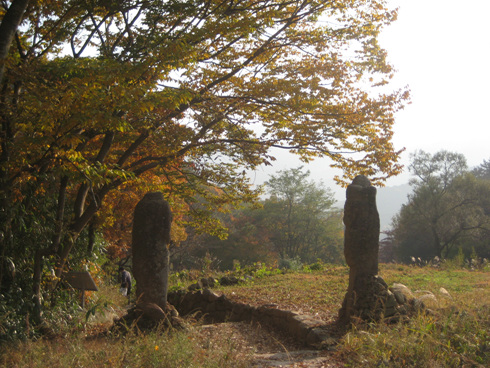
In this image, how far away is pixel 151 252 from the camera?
7.98 m

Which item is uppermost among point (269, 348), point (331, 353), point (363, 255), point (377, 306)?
point (363, 255)

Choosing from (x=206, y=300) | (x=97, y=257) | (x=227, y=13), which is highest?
(x=227, y=13)

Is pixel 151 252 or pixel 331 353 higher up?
pixel 151 252

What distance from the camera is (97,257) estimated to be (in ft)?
39.8

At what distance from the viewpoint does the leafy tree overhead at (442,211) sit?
31.2 meters

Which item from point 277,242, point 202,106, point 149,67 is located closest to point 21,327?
point 149,67

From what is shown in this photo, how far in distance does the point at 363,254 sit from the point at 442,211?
27.3 metres

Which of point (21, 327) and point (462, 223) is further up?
point (462, 223)

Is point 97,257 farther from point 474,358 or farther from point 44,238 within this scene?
point 474,358

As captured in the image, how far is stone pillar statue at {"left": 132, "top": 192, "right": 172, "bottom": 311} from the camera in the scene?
7.94 metres

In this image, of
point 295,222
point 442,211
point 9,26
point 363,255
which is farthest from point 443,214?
point 9,26

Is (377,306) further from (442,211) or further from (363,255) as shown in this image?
(442,211)

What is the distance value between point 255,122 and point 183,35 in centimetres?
287

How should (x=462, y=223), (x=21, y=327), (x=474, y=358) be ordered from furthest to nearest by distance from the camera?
(x=462, y=223) → (x=21, y=327) → (x=474, y=358)
